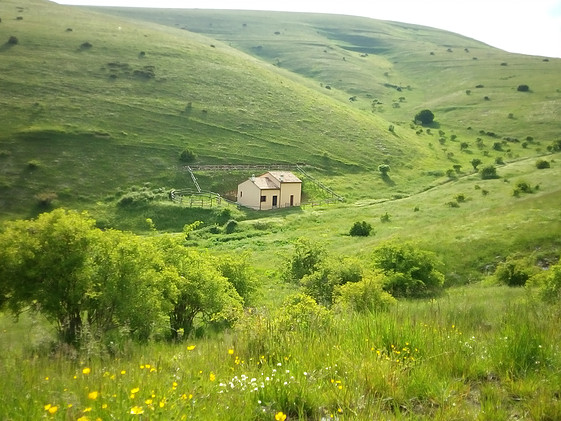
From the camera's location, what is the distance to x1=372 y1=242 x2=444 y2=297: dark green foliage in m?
25.8

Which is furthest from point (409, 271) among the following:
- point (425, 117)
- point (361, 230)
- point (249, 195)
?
point (425, 117)

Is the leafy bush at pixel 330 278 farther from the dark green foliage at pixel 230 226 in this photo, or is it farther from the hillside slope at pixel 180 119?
the hillside slope at pixel 180 119

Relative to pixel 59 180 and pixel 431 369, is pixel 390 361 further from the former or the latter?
pixel 59 180

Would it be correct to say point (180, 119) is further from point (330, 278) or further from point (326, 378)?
point (326, 378)

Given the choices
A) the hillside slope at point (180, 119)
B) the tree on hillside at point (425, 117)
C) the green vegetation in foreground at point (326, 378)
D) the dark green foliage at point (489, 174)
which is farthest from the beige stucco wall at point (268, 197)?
the tree on hillside at point (425, 117)

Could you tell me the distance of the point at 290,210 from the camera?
209ft

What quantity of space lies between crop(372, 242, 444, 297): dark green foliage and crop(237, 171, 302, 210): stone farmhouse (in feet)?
124

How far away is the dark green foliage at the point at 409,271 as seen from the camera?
2580 centimetres

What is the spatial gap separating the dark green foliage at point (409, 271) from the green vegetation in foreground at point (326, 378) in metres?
19.9

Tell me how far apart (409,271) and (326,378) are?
2230 cm

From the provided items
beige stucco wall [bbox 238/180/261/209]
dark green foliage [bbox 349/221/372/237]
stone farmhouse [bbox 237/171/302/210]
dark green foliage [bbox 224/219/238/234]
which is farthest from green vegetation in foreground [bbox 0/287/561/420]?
beige stucco wall [bbox 238/180/261/209]

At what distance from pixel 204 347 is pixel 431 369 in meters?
3.42

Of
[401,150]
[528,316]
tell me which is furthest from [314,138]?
[528,316]

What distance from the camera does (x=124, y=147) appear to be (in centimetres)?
7288
